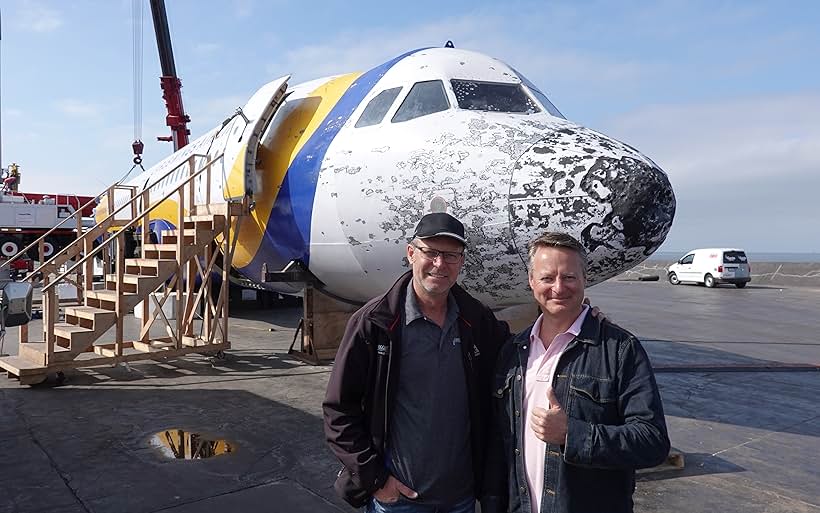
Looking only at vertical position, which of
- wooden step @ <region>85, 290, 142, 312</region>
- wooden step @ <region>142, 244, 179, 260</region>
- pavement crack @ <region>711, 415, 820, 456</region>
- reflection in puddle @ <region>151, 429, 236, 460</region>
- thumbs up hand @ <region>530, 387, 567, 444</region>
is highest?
wooden step @ <region>142, 244, 179, 260</region>

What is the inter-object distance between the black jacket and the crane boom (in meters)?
30.7

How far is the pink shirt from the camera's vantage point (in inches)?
97.2

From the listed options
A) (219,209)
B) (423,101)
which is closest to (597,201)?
(423,101)

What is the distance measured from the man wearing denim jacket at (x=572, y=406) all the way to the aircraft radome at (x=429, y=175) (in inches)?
107

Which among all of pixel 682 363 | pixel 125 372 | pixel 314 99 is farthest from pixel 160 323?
pixel 682 363

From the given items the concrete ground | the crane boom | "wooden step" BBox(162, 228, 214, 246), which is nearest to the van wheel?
the crane boom

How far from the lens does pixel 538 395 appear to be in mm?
2523

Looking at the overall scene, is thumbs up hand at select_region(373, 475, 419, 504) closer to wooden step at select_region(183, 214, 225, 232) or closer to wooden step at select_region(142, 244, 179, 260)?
wooden step at select_region(183, 214, 225, 232)

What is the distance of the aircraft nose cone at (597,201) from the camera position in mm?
5055

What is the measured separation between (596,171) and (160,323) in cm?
1313

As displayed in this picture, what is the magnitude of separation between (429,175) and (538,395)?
3.88 m

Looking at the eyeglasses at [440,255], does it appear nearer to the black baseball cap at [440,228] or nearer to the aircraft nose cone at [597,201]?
the black baseball cap at [440,228]

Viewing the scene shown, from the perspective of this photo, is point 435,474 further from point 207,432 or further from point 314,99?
point 314,99

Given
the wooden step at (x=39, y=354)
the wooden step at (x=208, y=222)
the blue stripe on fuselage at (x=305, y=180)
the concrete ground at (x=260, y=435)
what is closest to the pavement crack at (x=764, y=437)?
the concrete ground at (x=260, y=435)
